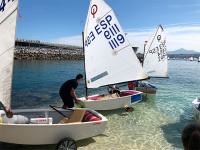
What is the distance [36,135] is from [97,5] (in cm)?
972

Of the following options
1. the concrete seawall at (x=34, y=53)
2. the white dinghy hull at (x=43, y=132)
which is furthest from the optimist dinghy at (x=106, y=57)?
the concrete seawall at (x=34, y=53)

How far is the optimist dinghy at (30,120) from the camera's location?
27.4 ft

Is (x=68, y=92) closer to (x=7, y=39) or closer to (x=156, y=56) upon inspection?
(x=7, y=39)

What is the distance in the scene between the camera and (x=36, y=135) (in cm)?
984

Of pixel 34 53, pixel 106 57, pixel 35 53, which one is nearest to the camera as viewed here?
pixel 106 57

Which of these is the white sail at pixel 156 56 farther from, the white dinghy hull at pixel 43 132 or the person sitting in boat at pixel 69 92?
the white dinghy hull at pixel 43 132

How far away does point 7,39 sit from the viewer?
27.5 ft

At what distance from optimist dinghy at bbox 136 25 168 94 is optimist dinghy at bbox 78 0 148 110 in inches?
363

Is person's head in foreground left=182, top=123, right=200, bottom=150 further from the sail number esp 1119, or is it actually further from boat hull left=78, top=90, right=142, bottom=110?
the sail number esp 1119

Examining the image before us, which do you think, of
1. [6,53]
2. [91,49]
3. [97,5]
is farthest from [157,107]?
[6,53]

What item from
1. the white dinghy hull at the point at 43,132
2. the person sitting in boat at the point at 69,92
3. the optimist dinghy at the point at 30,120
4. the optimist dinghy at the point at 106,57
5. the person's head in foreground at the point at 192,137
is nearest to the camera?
the person's head in foreground at the point at 192,137

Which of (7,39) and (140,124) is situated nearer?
(7,39)

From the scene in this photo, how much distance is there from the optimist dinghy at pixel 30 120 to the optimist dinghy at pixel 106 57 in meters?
4.27

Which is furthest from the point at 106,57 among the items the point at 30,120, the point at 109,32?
the point at 30,120
